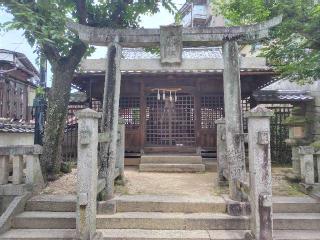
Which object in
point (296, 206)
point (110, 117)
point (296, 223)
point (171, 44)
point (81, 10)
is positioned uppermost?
point (81, 10)

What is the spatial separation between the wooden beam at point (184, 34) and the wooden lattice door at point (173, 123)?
6407 mm

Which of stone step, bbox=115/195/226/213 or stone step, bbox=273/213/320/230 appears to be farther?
stone step, bbox=115/195/226/213

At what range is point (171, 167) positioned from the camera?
11.3 metres

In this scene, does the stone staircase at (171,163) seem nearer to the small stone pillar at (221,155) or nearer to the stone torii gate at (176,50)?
the small stone pillar at (221,155)

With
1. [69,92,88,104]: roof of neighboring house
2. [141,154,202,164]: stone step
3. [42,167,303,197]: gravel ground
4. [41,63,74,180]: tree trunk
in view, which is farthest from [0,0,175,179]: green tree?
[69,92,88,104]: roof of neighboring house

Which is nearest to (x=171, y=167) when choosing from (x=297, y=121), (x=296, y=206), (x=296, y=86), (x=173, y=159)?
(x=173, y=159)

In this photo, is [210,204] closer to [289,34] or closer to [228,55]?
[228,55]

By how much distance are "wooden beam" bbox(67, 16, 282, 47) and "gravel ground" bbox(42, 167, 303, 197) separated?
3.82 m

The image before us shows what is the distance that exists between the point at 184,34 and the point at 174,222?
14.4ft

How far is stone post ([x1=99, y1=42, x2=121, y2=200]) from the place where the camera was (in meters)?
6.70

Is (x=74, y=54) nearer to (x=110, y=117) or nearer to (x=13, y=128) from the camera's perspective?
(x=110, y=117)

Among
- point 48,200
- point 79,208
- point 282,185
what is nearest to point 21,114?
point 48,200

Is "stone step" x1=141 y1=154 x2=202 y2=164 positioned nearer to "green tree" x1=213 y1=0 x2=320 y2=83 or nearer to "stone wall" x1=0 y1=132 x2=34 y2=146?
"green tree" x1=213 y1=0 x2=320 y2=83

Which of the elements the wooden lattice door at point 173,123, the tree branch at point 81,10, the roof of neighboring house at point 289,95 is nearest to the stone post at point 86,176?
the tree branch at point 81,10
